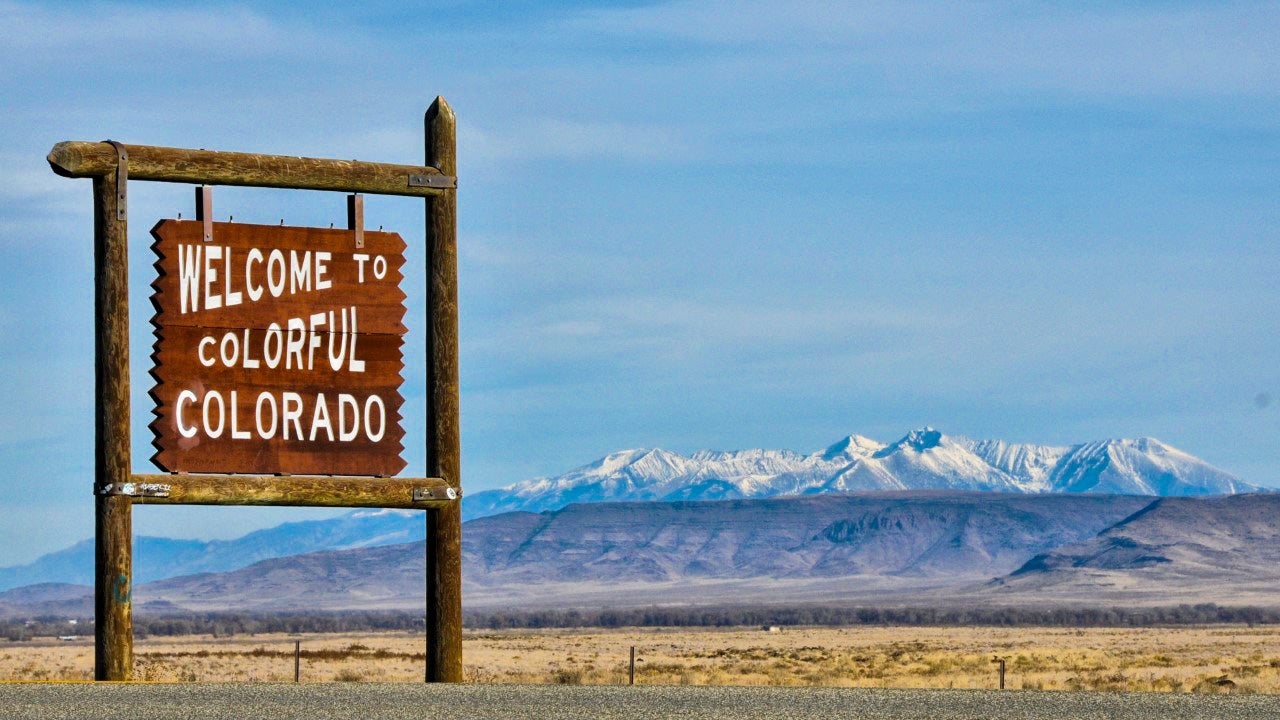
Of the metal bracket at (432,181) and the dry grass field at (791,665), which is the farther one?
the dry grass field at (791,665)

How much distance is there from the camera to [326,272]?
1852 centimetres

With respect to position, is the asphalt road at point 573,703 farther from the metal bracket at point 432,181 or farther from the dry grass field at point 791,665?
the dry grass field at point 791,665

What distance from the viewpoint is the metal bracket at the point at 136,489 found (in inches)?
688

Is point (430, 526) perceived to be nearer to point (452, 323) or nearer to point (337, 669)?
point (452, 323)

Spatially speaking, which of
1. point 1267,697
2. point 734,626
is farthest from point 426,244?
point 734,626

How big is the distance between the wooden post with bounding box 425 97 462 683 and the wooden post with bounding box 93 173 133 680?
9.78 feet

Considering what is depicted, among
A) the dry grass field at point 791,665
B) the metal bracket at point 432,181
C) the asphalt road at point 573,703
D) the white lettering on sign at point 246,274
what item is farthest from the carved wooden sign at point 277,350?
the dry grass field at point 791,665

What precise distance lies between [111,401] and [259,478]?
1632mm

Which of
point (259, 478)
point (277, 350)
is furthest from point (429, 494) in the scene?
point (277, 350)

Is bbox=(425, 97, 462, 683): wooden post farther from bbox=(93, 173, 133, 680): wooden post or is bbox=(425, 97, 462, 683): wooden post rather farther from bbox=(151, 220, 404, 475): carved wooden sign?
bbox=(93, 173, 133, 680): wooden post

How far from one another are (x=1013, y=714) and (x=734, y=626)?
139m

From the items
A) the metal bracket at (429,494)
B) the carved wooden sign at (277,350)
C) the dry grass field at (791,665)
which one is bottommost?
the dry grass field at (791,665)

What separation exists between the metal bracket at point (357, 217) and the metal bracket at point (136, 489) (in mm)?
3110

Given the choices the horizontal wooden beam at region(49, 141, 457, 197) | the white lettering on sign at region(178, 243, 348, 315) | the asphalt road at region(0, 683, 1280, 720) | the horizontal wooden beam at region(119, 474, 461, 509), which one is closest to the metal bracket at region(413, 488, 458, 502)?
the horizontal wooden beam at region(119, 474, 461, 509)
